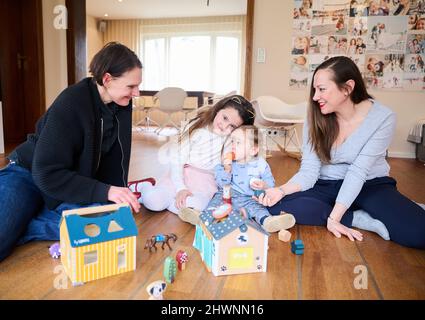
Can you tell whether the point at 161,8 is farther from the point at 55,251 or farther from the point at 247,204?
the point at 55,251

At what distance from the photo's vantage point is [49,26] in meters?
3.84

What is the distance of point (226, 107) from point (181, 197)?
45cm

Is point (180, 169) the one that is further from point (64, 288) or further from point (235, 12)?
point (235, 12)

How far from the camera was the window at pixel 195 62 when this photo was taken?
25.4ft

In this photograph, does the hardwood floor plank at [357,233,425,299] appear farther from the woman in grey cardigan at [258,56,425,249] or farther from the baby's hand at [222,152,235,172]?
the baby's hand at [222,152,235,172]

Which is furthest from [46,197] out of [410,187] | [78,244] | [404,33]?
[404,33]

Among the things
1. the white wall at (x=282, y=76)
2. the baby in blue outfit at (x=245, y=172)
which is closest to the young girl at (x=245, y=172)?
the baby in blue outfit at (x=245, y=172)

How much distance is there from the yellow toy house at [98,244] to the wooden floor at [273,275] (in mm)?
30

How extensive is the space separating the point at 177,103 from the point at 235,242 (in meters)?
4.91

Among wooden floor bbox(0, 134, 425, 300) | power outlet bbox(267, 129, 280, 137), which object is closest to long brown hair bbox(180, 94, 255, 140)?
wooden floor bbox(0, 134, 425, 300)

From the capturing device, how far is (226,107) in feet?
5.46

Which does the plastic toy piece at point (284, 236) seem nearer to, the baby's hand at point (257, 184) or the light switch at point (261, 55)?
the baby's hand at point (257, 184)

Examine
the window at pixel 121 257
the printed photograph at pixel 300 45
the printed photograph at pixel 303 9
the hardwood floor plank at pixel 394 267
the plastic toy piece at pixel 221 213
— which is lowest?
the hardwood floor plank at pixel 394 267
